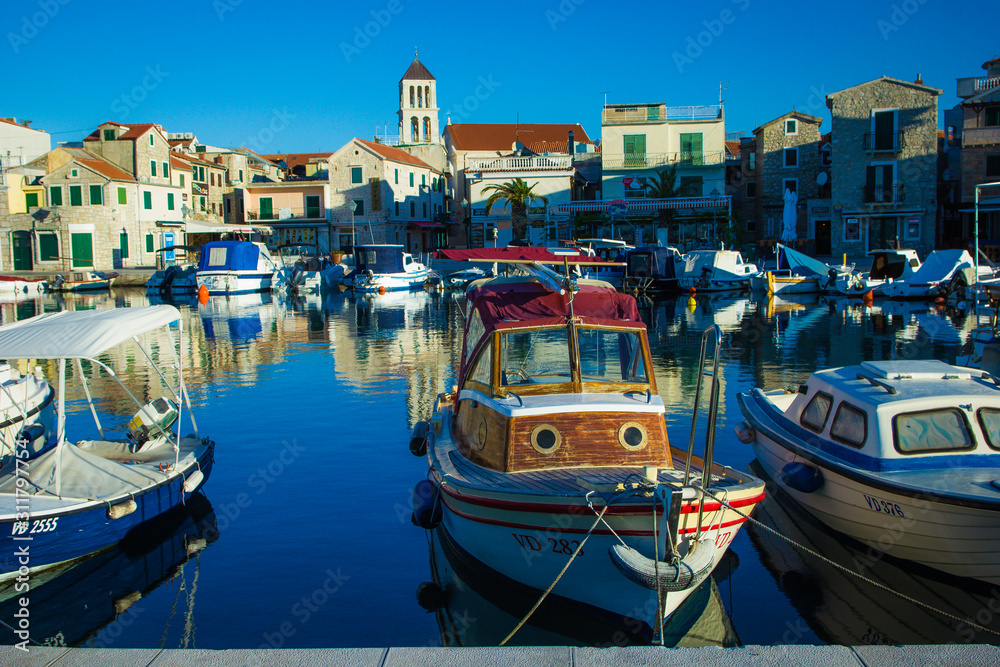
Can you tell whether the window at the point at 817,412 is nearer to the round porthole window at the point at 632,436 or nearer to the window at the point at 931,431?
the window at the point at 931,431

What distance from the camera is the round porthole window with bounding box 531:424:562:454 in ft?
27.6

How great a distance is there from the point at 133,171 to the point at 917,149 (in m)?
55.3

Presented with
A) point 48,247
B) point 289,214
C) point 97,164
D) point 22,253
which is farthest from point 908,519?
point 289,214

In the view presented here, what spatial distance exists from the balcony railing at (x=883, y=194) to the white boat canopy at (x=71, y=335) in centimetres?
5069

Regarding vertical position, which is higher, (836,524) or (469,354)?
(469,354)

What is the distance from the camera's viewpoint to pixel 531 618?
7.80 meters

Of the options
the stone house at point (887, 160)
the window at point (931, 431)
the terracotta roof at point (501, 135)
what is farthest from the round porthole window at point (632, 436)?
the terracotta roof at point (501, 135)

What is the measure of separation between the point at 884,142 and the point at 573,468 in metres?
50.9

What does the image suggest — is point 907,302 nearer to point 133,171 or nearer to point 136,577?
point 136,577

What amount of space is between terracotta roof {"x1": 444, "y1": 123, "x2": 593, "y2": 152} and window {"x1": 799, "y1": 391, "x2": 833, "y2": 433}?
7219cm

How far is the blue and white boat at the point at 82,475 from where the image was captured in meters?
8.48

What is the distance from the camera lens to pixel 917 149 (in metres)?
51.0

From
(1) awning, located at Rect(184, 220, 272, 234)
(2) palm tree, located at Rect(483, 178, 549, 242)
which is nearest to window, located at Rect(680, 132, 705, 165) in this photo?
(2) palm tree, located at Rect(483, 178, 549, 242)

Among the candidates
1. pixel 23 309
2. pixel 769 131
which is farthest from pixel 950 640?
pixel 769 131
